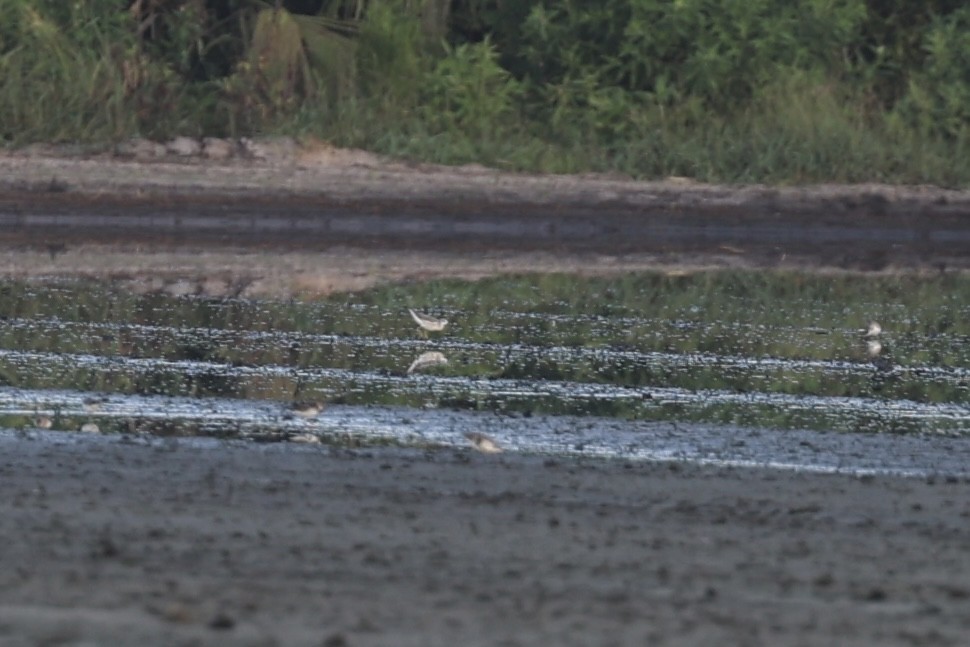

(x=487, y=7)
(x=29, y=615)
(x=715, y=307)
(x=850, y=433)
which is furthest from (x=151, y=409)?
(x=487, y=7)

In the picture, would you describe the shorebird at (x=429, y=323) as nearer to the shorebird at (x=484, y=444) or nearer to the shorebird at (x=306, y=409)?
the shorebird at (x=306, y=409)

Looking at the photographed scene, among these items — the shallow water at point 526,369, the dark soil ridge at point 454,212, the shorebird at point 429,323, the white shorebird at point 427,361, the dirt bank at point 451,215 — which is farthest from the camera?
the dark soil ridge at point 454,212

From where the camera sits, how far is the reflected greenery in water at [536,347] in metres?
7.90

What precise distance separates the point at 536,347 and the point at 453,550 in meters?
4.86

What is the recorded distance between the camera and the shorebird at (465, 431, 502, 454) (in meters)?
6.52

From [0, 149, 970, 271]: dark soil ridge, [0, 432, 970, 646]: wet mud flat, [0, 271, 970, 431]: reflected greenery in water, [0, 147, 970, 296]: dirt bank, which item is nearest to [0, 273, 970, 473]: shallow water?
[0, 271, 970, 431]: reflected greenery in water

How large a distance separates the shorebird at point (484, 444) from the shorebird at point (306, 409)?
0.82 metres

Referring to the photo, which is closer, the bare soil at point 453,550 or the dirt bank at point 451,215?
the bare soil at point 453,550

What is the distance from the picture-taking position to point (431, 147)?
1605 centimetres

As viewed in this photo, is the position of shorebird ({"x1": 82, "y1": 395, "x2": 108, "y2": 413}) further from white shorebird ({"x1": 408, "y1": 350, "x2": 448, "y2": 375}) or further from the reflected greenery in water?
white shorebird ({"x1": 408, "y1": 350, "x2": 448, "y2": 375})

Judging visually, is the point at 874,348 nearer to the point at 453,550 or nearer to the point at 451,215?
the point at 453,550

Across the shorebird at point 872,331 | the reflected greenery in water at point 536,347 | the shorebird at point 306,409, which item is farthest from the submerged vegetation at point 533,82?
the shorebird at point 306,409

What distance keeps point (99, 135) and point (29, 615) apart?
12.4 metres

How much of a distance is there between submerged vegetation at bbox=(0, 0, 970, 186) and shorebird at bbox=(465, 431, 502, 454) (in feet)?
30.9
